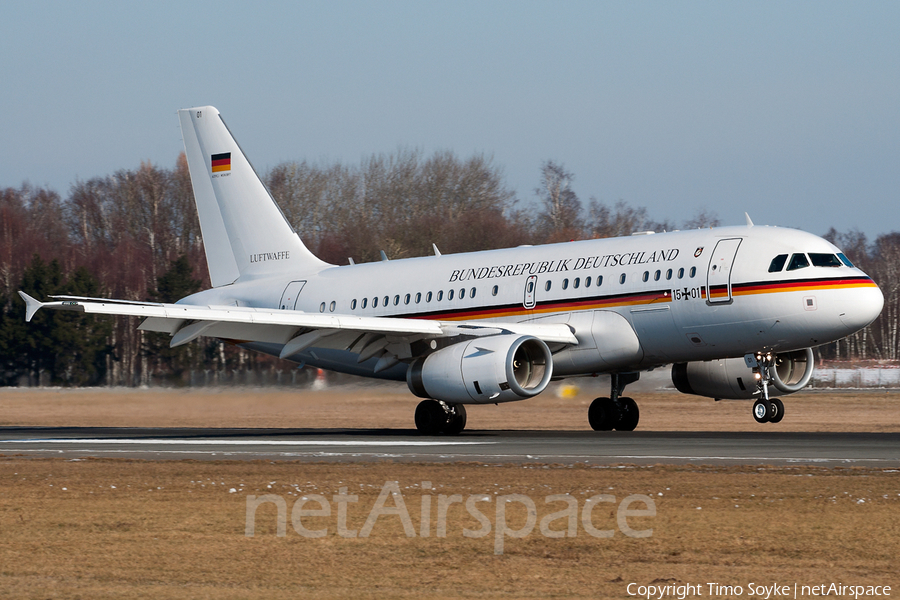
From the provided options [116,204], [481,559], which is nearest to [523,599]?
[481,559]

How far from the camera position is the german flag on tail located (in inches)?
1374

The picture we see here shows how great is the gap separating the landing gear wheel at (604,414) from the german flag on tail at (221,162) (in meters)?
13.2

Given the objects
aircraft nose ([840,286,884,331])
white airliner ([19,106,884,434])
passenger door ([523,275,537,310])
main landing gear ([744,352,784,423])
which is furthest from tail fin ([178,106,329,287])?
aircraft nose ([840,286,884,331])

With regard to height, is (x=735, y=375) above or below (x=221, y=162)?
below

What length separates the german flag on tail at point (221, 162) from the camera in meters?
34.9

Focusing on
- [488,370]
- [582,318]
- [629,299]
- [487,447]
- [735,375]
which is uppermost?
[629,299]

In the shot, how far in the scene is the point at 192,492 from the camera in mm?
15039

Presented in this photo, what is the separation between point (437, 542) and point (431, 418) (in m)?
16.3

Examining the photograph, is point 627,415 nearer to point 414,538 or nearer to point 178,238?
point 414,538

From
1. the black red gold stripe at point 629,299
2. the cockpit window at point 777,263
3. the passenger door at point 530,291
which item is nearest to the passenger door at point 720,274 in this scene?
the black red gold stripe at point 629,299

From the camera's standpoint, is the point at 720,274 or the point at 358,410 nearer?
the point at 720,274

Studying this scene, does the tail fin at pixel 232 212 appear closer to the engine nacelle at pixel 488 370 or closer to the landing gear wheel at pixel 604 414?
the engine nacelle at pixel 488 370

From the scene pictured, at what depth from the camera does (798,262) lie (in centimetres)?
2520

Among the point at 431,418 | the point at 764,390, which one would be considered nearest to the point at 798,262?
the point at 764,390
